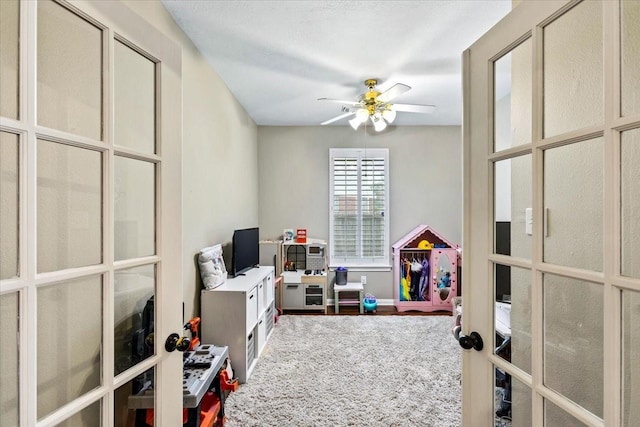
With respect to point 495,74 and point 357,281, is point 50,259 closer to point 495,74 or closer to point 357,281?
point 495,74

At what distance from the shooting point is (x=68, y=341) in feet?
2.77

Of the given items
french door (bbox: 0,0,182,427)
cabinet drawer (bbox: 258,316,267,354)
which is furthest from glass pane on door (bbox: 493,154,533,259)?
cabinet drawer (bbox: 258,316,267,354)

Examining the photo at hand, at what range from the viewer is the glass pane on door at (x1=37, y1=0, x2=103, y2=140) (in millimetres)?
759

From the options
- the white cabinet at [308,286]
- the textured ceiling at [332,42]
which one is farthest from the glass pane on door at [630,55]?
the white cabinet at [308,286]

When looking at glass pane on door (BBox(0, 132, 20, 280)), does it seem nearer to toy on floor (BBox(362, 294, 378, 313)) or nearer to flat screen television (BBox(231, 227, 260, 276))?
flat screen television (BBox(231, 227, 260, 276))

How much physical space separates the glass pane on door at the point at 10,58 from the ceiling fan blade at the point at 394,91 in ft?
7.61

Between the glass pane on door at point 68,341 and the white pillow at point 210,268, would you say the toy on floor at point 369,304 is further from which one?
the glass pane on door at point 68,341

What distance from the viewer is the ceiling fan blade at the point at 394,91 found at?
2547 millimetres

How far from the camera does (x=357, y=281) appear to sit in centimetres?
467

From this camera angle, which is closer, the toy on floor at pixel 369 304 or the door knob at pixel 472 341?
the door knob at pixel 472 341

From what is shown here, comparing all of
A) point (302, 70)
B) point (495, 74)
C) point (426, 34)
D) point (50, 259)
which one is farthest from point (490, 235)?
point (302, 70)

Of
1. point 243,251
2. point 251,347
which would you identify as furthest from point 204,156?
point 251,347

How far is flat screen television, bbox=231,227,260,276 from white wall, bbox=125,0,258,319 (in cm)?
15

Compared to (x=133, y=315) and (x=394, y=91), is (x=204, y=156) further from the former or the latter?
(x=133, y=315)
